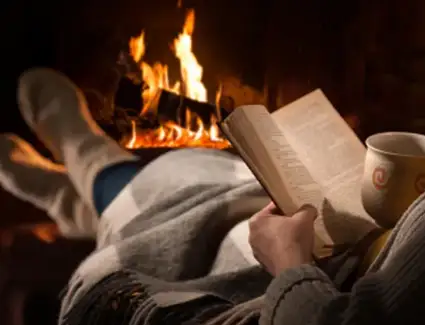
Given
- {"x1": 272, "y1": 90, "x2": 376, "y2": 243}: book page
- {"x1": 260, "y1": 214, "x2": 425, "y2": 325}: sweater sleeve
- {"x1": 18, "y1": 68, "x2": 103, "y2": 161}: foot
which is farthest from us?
{"x1": 18, "y1": 68, "x2": 103, "y2": 161}: foot

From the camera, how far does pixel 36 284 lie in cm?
115

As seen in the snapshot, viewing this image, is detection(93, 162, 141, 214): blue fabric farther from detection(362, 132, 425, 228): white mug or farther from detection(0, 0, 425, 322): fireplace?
detection(0, 0, 425, 322): fireplace

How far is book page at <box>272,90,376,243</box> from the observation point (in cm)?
79

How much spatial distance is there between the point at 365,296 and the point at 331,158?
0.31 metres

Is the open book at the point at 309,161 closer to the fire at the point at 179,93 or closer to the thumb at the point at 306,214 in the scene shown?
the thumb at the point at 306,214

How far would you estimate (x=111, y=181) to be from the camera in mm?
1125

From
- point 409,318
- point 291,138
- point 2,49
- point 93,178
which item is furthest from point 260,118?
point 2,49

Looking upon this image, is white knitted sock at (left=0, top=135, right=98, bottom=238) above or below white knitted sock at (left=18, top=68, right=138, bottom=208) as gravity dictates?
below

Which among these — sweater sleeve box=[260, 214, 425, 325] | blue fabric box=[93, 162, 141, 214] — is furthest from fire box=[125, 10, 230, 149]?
sweater sleeve box=[260, 214, 425, 325]

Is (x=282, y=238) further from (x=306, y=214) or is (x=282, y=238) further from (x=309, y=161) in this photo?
(x=309, y=161)

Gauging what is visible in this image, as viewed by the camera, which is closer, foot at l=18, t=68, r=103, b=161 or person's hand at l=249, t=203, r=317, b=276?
person's hand at l=249, t=203, r=317, b=276

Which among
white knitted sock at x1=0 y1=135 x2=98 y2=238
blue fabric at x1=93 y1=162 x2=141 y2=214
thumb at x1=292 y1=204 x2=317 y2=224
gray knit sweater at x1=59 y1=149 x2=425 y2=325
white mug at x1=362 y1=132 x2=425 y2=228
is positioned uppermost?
white mug at x1=362 y1=132 x2=425 y2=228

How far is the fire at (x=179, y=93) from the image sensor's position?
5.82 ft

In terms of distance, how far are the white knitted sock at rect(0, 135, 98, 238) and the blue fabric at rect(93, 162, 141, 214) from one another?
105 mm
